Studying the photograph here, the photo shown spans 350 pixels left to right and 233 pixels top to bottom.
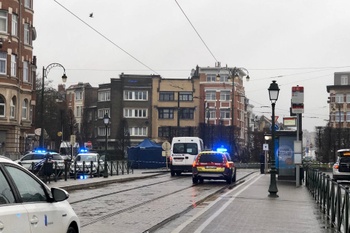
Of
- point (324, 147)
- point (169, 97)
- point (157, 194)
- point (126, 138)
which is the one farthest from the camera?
point (169, 97)

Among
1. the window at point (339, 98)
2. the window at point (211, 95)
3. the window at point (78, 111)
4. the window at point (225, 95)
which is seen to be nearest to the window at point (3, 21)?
the window at point (211, 95)

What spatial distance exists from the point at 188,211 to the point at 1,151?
108ft

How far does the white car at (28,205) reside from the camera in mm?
5500

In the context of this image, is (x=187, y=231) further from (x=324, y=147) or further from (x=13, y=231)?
(x=324, y=147)

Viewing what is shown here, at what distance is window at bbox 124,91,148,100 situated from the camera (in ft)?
310

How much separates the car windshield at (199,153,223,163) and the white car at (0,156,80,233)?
826 inches

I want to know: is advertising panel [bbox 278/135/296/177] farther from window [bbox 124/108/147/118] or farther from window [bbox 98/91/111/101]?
window [bbox 98/91/111/101]

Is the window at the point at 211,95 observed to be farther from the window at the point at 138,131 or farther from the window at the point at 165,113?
the window at the point at 138,131

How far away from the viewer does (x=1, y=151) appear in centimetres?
4544

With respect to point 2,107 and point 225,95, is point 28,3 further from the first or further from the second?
point 225,95

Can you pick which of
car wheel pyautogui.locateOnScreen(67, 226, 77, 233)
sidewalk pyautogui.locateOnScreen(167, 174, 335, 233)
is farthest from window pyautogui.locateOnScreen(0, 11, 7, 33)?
car wheel pyautogui.locateOnScreen(67, 226, 77, 233)

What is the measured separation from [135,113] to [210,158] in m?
67.6

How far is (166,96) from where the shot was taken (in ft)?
312

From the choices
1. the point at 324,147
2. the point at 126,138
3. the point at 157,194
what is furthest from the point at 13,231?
the point at 126,138
